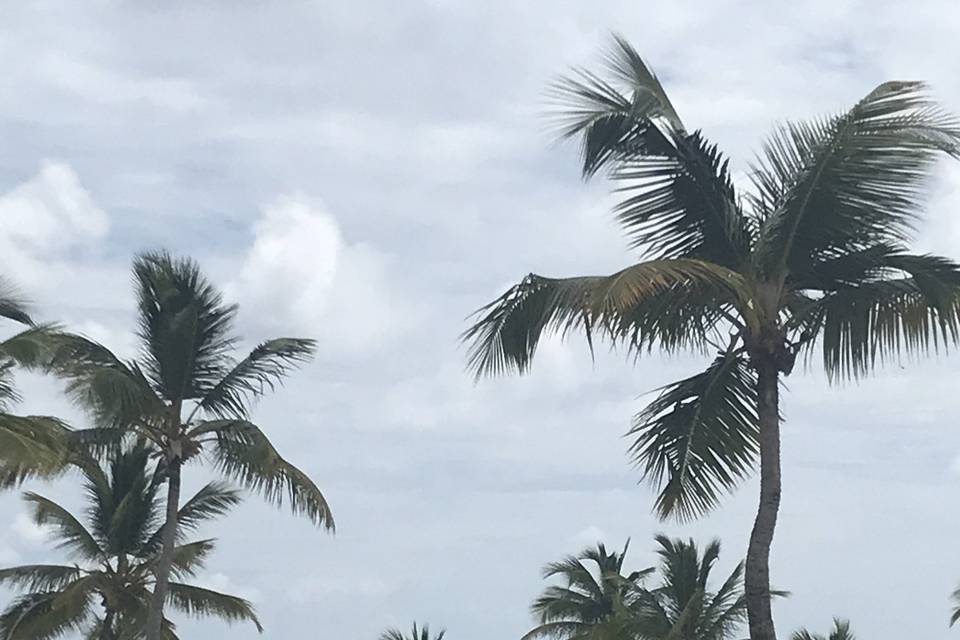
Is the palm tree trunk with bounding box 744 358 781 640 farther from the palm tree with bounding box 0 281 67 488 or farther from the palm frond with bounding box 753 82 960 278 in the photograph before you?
the palm tree with bounding box 0 281 67 488

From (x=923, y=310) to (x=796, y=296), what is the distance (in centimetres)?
125

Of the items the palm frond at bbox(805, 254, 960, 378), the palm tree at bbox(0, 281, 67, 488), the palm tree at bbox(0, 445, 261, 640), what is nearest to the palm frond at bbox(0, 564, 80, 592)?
the palm tree at bbox(0, 445, 261, 640)

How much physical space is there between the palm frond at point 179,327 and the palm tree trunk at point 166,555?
1.32m

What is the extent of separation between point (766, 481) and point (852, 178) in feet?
9.54

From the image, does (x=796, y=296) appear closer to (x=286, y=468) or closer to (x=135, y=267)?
(x=286, y=468)

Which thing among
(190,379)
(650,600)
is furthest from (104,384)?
(650,600)

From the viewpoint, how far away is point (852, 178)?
1441 centimetres

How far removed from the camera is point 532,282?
14328mm

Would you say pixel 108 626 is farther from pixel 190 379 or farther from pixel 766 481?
pixel 766 481

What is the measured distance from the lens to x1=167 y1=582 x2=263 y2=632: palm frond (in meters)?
29.3

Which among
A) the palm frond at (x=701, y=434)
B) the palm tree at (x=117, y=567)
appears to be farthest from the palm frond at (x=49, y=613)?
the palm frond at (x=701, y=434)

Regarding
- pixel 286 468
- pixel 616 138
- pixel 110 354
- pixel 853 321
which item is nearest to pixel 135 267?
pixel 110 354

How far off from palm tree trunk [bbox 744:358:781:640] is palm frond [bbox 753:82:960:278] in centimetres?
102

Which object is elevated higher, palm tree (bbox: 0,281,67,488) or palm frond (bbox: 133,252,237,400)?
palm frond (bbox: 133,252,237,400)
